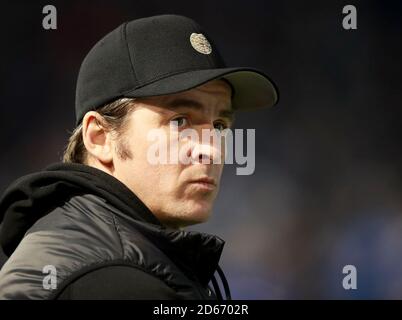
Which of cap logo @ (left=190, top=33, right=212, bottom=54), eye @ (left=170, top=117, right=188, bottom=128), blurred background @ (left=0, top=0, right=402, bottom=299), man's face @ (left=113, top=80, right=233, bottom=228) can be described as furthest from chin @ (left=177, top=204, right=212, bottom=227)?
blurred background @ (left=0, top=0, right=402, bottom=299)

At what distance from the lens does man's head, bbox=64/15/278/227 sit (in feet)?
4.47

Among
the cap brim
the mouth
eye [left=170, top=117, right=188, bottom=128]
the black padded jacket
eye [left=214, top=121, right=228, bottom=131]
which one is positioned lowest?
the black padded jacket

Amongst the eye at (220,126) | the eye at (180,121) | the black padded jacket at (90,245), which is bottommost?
the black padded jacket at (90,245)

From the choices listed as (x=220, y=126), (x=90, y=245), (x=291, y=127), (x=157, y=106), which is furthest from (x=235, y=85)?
(x=291, y=127)

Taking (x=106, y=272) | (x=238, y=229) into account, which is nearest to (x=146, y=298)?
(x=106, y=272)

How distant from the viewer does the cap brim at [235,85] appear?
1.31 m

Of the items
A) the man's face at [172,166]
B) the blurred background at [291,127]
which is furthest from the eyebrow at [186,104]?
the blurred background at [291,127]

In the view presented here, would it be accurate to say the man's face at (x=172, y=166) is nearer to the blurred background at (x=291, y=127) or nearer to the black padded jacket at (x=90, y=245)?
the black padded jacket at (x=90, y=245)

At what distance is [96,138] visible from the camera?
4.77 ft

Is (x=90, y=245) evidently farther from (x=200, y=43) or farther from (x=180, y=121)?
(x=200, y=43)

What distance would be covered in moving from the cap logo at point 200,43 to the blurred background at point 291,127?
2.39 meters

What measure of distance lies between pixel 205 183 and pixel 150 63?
0.23 metres

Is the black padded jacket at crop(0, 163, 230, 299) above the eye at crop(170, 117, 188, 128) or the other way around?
the other way around

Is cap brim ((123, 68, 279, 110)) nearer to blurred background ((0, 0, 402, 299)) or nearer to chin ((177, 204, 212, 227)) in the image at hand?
chin ((177, 204, 212, 227))
